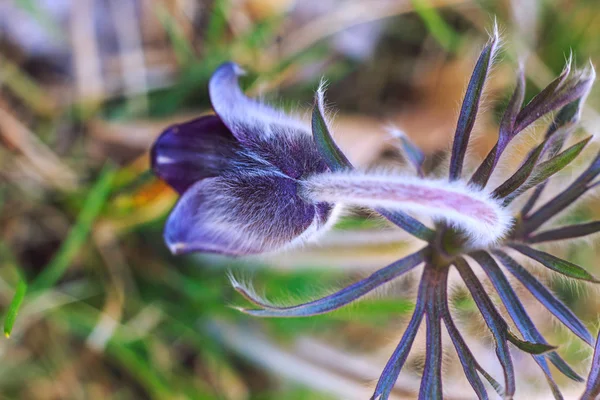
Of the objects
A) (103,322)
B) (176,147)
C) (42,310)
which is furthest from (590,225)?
(42,310)

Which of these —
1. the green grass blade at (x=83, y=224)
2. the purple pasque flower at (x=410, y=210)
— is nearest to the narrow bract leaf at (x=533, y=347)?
the purple pasque flower at (x=410, y=210)

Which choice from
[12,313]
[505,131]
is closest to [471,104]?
[505,131]

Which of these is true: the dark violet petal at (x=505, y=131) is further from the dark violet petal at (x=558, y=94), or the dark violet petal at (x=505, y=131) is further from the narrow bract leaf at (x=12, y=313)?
the narrow bract leaf at (x=12, y=313)

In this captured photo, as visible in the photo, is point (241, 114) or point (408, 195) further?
point (241, 114)

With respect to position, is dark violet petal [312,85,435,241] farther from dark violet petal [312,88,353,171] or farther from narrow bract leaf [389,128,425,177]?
narrow bract leaf [389,128,425,177]

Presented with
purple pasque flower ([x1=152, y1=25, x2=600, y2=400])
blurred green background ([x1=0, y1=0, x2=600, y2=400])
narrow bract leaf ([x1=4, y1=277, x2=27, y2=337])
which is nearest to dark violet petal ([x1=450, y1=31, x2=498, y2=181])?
purple pasque flower ([x1=152, y1=25, x2=600, y2=400])

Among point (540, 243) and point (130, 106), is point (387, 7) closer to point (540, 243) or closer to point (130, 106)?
point (130, 106)

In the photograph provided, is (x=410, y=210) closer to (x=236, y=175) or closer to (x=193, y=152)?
(x=236, y=175)
